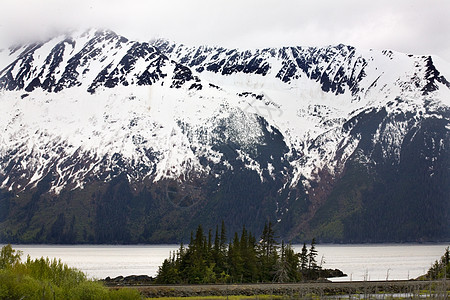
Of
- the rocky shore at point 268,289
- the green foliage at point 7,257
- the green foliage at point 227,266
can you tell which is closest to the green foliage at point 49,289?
the rocky shore at point 268,289

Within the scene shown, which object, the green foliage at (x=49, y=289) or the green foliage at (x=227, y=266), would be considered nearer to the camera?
the green foliage at (x=49, y=289)

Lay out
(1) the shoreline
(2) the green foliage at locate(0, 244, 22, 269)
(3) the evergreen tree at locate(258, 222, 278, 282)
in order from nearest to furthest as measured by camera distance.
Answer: (1) the shoreline
(2) the green foliage at locate(0, 244, 22, 269)
(3) the evergreen tree at locate(258, 222, 278, 282)

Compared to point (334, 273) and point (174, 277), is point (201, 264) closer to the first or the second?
point (174, 277)

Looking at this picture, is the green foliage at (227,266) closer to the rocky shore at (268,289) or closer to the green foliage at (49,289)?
the rocky shore at (268,289)

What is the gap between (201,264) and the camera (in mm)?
130000

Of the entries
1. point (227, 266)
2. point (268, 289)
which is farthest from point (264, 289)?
point (227, 266)

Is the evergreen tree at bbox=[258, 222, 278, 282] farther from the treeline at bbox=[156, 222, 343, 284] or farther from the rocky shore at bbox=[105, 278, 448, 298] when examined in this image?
the rocky shore at bbox=[105, 278, 448, 298]

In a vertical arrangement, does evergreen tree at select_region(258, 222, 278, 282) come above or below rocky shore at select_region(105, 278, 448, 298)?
above

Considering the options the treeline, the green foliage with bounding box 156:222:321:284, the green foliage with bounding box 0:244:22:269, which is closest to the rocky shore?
the green foliage with bounding box 0:244:22:269

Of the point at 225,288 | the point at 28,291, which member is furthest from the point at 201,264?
the point at 28,291

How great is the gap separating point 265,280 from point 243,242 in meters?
10.7

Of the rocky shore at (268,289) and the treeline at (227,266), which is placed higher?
the treeline at (227,266)

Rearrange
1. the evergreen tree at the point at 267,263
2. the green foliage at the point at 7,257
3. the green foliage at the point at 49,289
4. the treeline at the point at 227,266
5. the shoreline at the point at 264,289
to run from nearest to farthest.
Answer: the green foliage at the point at 49,289, the shoreline at the point at 264,289, the green foliage at the point at 7,257, the treeline at the point at 227,266, the evergreen tree at the point at 267,263

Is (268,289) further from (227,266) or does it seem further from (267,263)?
(267,263)
